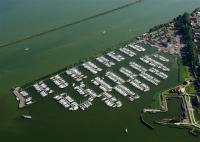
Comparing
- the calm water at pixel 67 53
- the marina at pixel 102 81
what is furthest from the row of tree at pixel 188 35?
the calm water at pixel 67 53

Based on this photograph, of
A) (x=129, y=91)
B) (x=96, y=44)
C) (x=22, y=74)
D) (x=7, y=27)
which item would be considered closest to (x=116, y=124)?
(x=129, y=91)

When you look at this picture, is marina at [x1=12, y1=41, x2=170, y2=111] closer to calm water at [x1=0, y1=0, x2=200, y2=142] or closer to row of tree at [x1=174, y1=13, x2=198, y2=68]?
calm water at [x1=0, y1=0, x2=200, y2=142]

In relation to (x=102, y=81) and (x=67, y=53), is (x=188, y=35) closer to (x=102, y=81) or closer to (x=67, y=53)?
(x=102, y=81)

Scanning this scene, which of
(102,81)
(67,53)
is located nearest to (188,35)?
(102,81)

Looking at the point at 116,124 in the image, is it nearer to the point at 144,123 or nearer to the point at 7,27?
the point at 144,123

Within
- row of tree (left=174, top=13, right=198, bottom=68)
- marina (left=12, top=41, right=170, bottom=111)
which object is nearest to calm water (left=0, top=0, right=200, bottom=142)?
marina (left=12, top=41, right=170, bottom=111)

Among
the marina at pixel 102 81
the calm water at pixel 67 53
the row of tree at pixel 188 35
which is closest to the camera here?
the calm water at pixel 67 53

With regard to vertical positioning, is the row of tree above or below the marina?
above

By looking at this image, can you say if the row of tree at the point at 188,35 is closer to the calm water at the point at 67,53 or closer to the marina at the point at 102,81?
the marina at the point at 102,81
